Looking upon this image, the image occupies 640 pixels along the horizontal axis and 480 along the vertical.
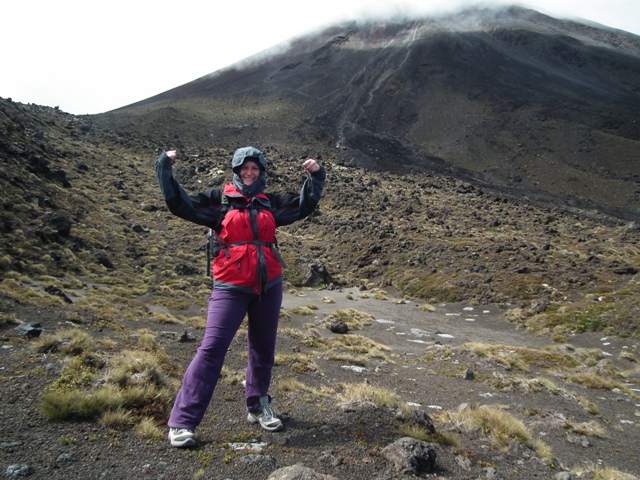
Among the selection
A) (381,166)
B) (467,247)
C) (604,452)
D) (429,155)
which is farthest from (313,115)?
(604,452)

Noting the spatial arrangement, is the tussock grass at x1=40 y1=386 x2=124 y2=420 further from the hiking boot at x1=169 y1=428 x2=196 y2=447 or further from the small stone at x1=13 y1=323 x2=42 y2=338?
the small stone at x1=13 y1=323 x2=42 y2=338

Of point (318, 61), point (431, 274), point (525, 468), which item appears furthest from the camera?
point (318, 61)

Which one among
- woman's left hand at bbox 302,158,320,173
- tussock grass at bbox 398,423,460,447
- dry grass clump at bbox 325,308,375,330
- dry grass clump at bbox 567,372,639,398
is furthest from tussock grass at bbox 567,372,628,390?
woman's left hand at bbox 302,158,320,173

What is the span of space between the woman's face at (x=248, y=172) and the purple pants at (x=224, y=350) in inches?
39.7

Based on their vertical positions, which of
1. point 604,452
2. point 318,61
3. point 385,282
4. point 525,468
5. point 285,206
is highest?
point 318,61

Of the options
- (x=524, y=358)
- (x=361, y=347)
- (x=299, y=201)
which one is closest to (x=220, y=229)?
(x=299, y=201)

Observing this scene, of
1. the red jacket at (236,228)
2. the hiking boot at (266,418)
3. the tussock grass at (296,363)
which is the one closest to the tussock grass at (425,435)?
the hiking boot at (266,418)

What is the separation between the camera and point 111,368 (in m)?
4.84

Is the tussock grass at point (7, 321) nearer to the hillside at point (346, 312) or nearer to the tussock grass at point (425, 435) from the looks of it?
the hillside at point (346, 312)

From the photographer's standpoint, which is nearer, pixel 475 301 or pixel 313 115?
pixel 475 301

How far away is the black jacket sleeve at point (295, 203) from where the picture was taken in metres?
4.25

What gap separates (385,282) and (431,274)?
2.73m

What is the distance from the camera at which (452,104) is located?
9031 cm

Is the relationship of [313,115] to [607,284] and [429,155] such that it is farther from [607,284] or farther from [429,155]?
[607,284]
